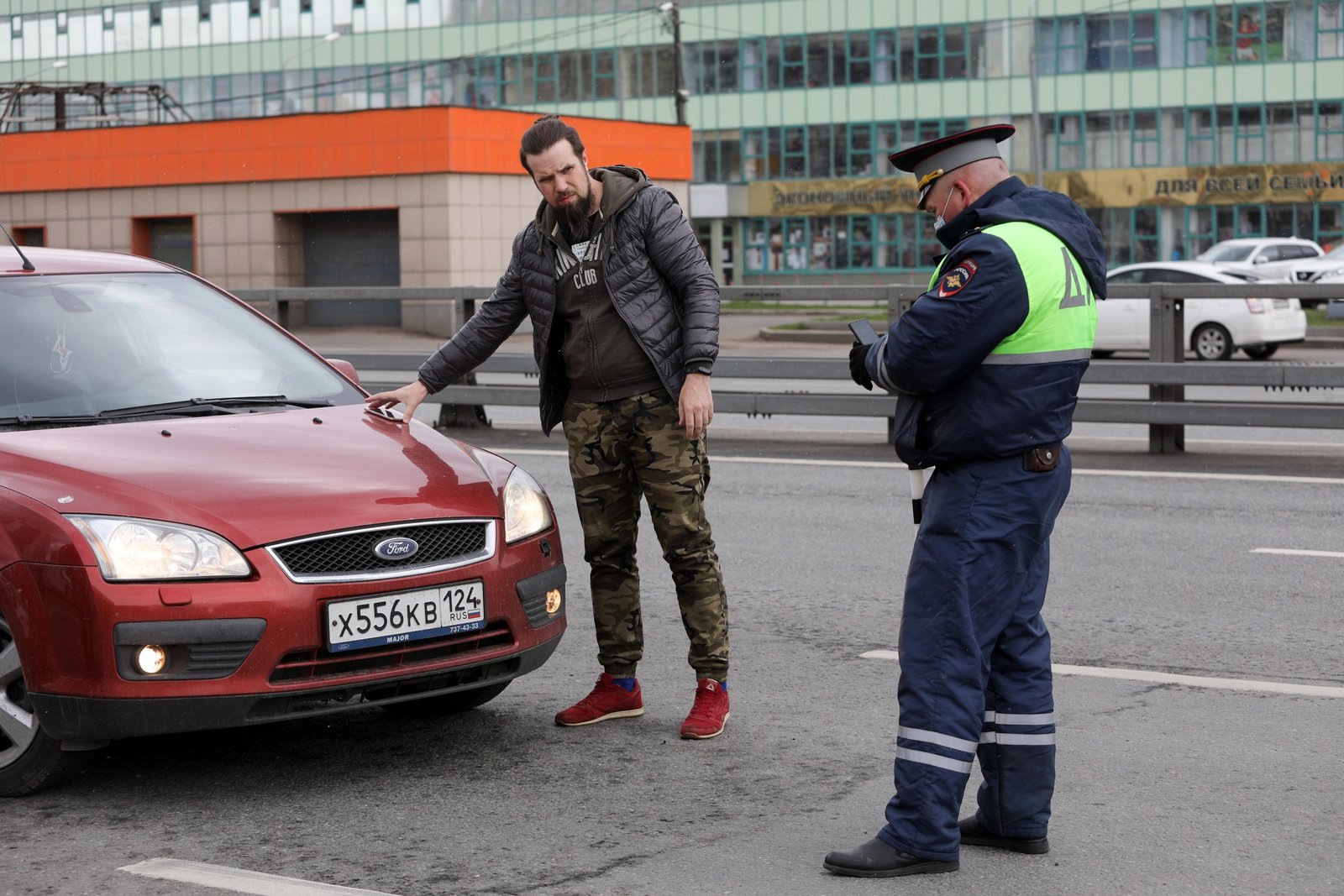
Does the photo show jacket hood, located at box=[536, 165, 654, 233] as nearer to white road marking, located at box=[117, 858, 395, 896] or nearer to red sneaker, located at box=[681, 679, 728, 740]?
red sneaker, located at box=[681, 679, 728, 740]

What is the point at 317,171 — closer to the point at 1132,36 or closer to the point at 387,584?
the point at 1132,36

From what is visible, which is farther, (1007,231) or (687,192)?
(687,192)

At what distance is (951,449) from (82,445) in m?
2.45

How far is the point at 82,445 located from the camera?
15.8 ft

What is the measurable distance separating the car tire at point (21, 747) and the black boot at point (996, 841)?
92.5 inches

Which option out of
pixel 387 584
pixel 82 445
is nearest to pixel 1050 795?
pixel 387 584

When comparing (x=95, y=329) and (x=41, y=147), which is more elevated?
(x=41, y=147)

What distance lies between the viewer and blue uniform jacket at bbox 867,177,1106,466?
3887 millimetres

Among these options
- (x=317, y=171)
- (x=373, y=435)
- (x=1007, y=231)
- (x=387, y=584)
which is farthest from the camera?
(x=317, y=171)

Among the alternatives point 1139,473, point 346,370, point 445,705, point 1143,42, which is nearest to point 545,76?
point 1143,42

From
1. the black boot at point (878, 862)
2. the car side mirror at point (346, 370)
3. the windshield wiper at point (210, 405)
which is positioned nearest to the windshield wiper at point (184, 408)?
the windshield wiper at point (210, 405)

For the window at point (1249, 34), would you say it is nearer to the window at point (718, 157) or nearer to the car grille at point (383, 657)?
the window at point (718, 157)

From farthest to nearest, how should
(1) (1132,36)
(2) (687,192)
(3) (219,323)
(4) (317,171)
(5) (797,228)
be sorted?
(5) (797,228), (1) (1132,36), (2) (687,192), (4) (317,171), (3) (219,323)

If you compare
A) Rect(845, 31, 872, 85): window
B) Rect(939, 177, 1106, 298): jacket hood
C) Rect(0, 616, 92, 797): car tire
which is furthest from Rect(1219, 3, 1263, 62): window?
Rect(0, 616, 92, 797): car tire
